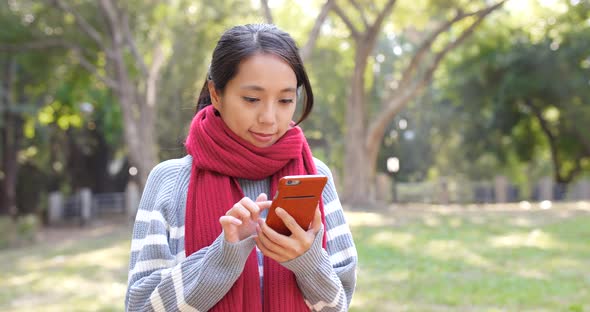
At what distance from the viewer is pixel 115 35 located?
1669 centimetres

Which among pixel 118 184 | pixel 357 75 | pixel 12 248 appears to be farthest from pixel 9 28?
pixel 118 184

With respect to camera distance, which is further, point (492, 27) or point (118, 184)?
point (118, 184)

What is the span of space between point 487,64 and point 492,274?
19.0 metres

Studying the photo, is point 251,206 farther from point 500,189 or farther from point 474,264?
point 500,189

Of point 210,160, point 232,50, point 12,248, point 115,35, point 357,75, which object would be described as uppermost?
point 115,35

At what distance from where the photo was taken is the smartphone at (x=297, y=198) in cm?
171

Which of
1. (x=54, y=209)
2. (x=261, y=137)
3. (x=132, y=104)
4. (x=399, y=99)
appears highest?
(x=132, y=104)

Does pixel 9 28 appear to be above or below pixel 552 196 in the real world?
above

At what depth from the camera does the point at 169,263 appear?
1959 millimetres

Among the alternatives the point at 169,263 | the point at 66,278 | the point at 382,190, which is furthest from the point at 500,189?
the point at 169,263

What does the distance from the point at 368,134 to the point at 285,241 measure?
51.8ft

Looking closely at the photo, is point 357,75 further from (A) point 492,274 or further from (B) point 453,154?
(B) point 453,154

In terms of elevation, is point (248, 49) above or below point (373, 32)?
below

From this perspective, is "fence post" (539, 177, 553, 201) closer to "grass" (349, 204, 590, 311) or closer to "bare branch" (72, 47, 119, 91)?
"grass" (349, 204, 590, 311)
